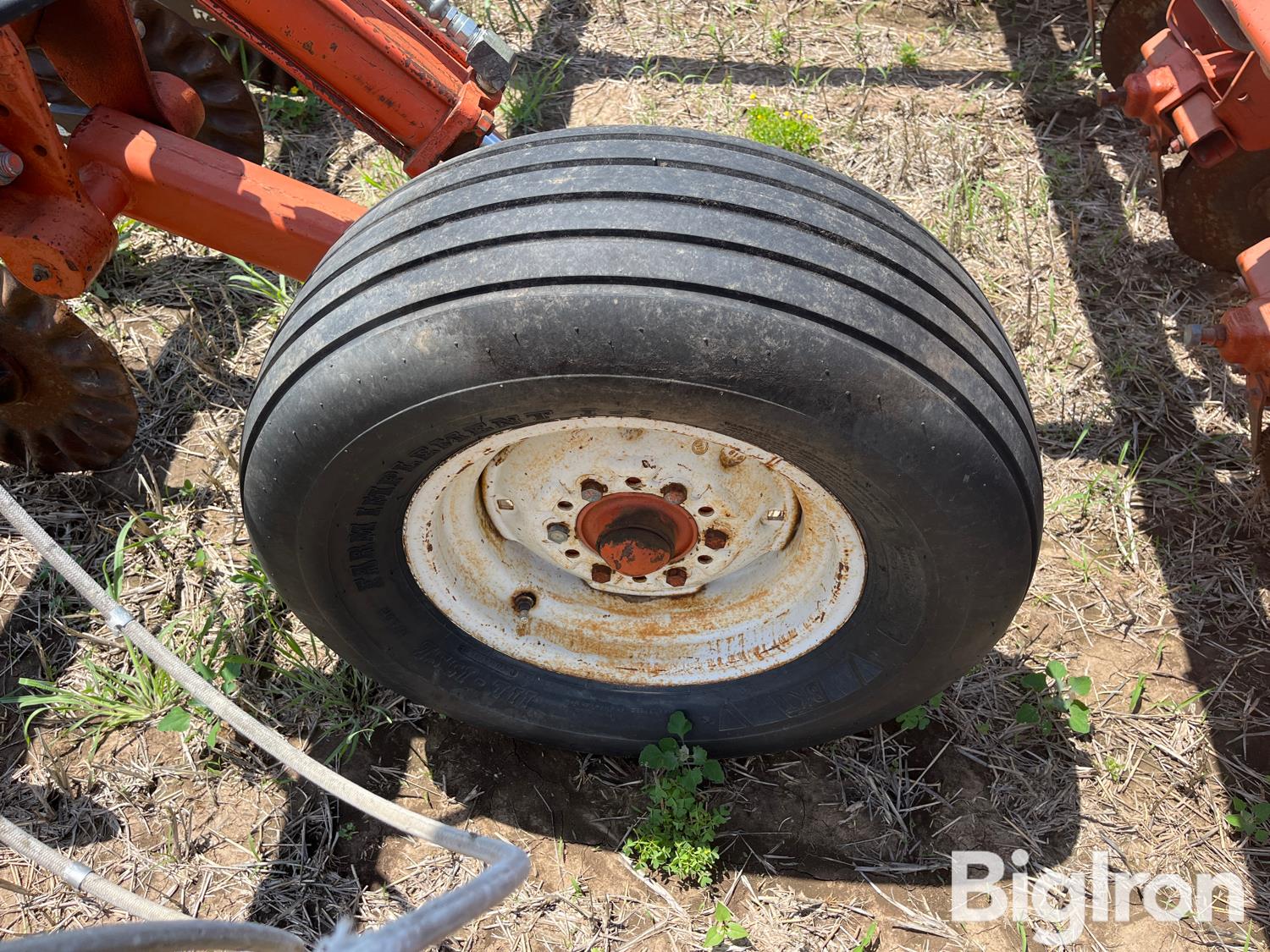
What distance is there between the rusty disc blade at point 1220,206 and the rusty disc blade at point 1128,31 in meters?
0.58

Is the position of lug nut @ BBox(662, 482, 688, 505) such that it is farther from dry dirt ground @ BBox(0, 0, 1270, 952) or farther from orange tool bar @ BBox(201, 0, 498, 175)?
orange tool bar @ BBox(201, 0, 498, 175)

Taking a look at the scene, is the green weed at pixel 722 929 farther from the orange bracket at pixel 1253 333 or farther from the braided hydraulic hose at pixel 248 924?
the orange bracket at pixel 1253 333

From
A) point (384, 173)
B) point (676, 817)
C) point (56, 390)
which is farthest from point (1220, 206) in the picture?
point (56, 390)

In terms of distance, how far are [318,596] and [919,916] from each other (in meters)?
1.21

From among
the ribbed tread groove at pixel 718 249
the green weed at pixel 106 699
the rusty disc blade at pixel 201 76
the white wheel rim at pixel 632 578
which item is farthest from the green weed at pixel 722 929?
the rusty disc blade at pixel 201 76

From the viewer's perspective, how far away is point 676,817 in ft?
6.15

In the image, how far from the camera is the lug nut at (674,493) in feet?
5.67

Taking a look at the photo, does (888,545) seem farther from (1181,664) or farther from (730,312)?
(1181,664)

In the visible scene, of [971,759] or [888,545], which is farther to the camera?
[971,759]

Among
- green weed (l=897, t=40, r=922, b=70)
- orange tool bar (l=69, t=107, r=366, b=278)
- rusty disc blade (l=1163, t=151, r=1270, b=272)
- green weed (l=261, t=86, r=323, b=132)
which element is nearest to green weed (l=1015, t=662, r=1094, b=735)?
rusty disc blade (l=1163, t=151, r=1270, b=272)

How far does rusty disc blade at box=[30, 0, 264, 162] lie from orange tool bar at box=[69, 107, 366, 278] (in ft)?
2.97

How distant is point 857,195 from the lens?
1573 mm

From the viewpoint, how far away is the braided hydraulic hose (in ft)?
2.96

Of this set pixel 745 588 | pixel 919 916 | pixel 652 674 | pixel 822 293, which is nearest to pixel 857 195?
pixel 822 293
